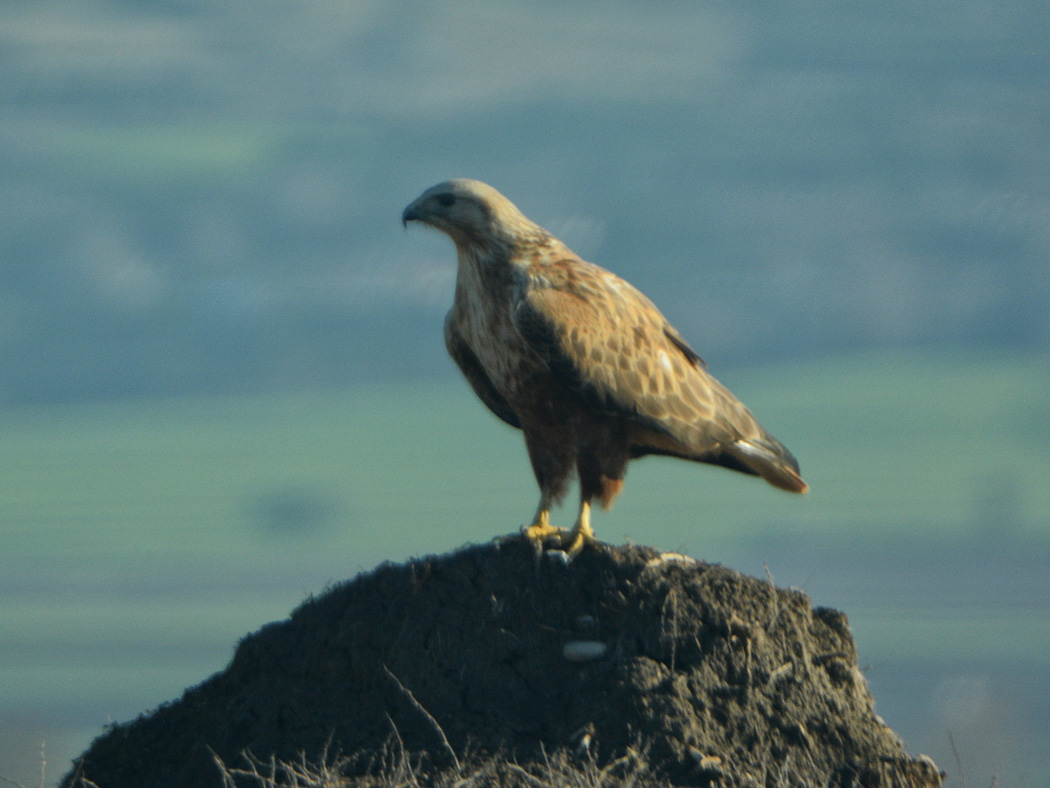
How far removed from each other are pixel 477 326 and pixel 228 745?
3347mm

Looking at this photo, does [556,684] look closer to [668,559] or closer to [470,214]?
[668,559]

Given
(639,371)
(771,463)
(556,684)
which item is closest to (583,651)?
(556,684)

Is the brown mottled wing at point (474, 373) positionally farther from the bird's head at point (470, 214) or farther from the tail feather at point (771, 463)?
the tail feather at point (771, 463)

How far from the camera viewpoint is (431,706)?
7.25 meters

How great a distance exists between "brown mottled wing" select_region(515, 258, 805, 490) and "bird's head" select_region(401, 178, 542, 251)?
1.45ft

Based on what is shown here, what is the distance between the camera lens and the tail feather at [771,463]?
882cm

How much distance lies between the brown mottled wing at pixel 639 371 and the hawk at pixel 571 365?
0.03 feet

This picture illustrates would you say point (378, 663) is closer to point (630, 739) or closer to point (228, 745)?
point (228, 745)

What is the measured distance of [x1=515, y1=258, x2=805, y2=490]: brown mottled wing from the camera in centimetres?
804

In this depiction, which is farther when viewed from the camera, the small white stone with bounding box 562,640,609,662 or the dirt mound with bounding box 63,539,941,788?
the small white stone with bounding box 562,640,609,662

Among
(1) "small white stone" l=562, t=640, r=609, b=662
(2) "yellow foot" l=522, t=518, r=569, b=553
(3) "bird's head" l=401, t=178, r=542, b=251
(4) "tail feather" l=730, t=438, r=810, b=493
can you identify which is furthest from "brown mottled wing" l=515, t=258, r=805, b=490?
(1) "small white stone" l=562, t=640, r=609, b=662

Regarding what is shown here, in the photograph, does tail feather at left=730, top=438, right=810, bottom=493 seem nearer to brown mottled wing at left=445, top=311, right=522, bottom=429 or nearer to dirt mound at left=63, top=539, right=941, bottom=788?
dirt mound at left=63, top=539, right=941, bottom=788

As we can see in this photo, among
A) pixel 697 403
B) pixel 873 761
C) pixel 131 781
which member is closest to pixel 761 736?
pixel 873 761

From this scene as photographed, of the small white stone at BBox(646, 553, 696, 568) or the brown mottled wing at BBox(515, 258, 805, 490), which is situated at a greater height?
the brown mottled wing at BBox(515, 258, 805, 490)
